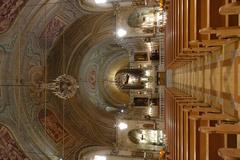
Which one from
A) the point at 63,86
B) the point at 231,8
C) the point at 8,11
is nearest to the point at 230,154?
the point at 231,8

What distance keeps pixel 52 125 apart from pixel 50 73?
2.51m

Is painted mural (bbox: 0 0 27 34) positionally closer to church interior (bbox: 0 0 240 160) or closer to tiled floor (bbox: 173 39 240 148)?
church interior (bbox: 0 0 240 160)

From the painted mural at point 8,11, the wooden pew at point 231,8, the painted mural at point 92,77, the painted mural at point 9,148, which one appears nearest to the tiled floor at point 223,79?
the wooden pew at point 231,8

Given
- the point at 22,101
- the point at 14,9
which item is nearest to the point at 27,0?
the point at 14,9

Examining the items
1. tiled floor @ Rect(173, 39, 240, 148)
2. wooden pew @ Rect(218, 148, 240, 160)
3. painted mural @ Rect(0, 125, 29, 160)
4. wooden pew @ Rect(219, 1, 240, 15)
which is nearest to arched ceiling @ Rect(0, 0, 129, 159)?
painted mural @ Rect(0, 125, 29, 160)

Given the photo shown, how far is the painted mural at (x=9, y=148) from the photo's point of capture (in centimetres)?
1608

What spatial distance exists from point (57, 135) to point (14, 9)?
608cm

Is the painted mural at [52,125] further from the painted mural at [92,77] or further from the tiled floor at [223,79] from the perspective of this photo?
the tiled floor at [223,79]

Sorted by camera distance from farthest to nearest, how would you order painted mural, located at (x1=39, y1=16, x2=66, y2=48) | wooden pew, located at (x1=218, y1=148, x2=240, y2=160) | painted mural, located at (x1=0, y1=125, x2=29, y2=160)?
painted mural, located at (x1=39, y1=16, x2=66, y2=48) → painted mural, located at (x1=0, y1=125, x2=29, y2=160) → wooden pew, located at (x1=218, y1=148, x2=240, y2=160)

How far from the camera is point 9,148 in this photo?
16172mm

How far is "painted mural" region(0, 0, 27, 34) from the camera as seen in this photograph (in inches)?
610

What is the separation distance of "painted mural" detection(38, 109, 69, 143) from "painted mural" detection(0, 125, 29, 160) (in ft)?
4.97

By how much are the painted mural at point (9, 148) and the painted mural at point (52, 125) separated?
4.97 feet

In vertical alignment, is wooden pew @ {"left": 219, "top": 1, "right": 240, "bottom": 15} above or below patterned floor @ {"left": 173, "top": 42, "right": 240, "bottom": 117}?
above
